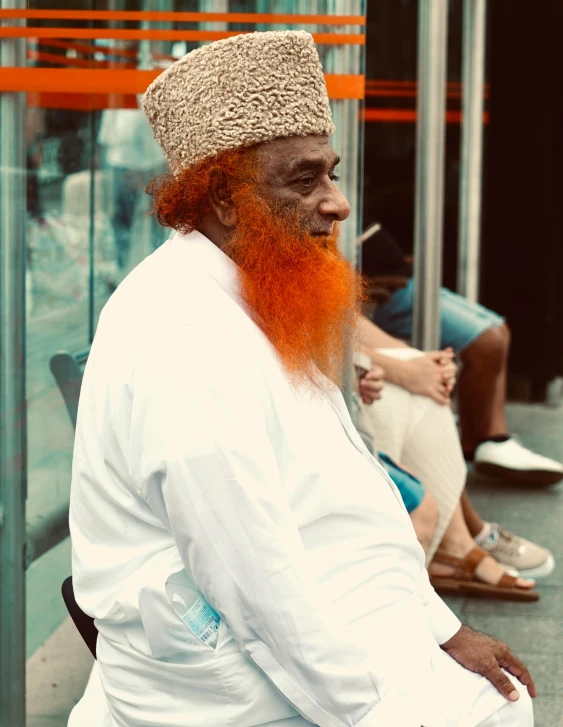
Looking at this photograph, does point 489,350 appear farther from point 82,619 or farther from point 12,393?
point 82,619

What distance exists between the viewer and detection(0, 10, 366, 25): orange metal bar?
2.50m

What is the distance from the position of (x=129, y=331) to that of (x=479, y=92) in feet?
19.3

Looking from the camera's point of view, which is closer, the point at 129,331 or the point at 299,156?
the point at 129,331

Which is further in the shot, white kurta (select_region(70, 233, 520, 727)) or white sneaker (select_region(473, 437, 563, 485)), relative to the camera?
white sneaker (select_region(473, 437, 563, 485))

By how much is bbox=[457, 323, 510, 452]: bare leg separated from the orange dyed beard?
3362mm

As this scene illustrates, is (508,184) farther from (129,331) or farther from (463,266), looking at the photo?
(129,331)

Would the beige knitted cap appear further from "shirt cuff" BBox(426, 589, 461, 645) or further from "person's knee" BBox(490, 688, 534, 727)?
"person's knee" BBox(490, 688, 534, 727)

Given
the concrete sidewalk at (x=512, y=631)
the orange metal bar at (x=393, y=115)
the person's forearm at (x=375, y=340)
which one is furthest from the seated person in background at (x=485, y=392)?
the orange metal bar at (x=393, y=115)

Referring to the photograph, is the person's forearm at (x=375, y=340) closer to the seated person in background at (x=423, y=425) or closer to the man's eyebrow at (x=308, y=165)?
the seated person in background at (x=423, y=425)

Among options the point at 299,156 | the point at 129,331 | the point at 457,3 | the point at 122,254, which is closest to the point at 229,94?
the point at 299,156

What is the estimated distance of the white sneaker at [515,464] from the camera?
4.96m

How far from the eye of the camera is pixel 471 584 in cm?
368

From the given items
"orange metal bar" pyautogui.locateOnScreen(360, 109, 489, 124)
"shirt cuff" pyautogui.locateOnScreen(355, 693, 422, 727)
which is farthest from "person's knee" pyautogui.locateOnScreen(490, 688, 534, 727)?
"orange metal bar" pyautogui.locateOnScreen(360, 109, 489, 124)

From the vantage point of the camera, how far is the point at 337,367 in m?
1.86
